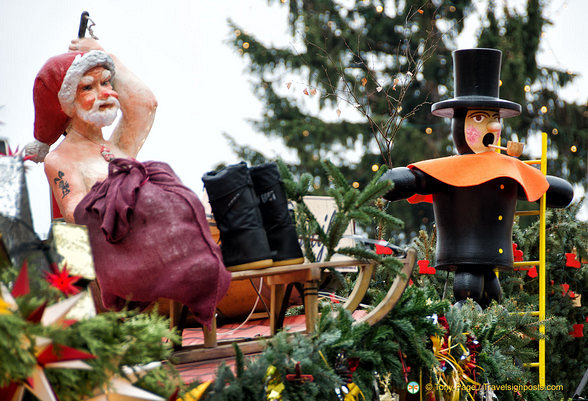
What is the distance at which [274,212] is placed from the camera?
114 inches

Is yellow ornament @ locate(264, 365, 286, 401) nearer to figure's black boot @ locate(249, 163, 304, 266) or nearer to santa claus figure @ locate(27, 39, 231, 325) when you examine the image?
santa claus figure @ locate(27, 39, 231, 325)

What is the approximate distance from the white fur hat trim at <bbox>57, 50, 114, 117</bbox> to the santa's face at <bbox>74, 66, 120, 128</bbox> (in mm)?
27

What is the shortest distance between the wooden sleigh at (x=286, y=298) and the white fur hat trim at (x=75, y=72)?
1115mm

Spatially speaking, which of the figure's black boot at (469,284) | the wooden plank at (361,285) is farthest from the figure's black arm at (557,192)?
the wooden plank at (361,285)

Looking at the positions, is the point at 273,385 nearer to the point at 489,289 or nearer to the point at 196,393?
the point at 196,393

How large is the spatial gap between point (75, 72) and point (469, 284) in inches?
111

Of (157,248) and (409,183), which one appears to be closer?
Result: (157,248)

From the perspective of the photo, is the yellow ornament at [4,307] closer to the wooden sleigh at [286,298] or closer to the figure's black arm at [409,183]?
the wooden sleigh at [286,298]

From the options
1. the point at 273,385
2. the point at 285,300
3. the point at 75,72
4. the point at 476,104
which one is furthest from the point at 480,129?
the point at 273,385

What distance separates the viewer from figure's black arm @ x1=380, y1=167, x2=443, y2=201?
5.00 metres

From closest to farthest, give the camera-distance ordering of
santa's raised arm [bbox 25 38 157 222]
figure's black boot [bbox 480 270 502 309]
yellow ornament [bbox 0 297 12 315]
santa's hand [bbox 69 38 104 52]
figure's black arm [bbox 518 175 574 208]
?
1. yellow ornament [bbox 0 297 12 315]
2. santa's raised arm [bbox 25 38 157 222]
3. santa's hand [bbox 69 38 104 52]
4. figure's black boot [bbox 480 270 502 309]
5. figure's black arm [bbox 518 175 574 208]

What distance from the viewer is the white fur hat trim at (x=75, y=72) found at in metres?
3.40

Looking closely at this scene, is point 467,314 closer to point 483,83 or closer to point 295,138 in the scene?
point 483,83

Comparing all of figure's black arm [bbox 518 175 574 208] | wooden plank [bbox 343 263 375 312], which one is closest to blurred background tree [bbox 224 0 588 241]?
figure's black arm [bbox 518 175 574 208]
